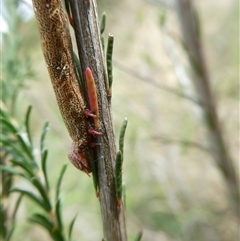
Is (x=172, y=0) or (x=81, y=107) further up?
(x=172, y=0)

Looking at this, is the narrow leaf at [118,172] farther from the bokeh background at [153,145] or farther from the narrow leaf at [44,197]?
the bokeh background at [153,145]

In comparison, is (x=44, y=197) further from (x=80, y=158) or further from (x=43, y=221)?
(x=80, y=158)

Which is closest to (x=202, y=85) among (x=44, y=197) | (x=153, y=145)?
(x=44, y=197)

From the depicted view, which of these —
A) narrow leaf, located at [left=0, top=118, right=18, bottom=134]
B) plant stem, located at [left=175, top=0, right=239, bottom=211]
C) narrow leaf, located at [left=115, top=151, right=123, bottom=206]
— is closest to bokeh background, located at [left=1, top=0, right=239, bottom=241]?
plant stem, located at [left=175, top=0, right=239, bottom=211]

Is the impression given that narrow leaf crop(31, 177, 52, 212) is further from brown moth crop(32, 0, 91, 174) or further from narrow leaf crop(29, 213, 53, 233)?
brown moth crop(32, 0, 91, 174)

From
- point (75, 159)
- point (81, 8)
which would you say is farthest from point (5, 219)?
point (81, 8)

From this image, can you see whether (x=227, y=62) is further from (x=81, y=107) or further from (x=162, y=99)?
(x=81, y=107)
